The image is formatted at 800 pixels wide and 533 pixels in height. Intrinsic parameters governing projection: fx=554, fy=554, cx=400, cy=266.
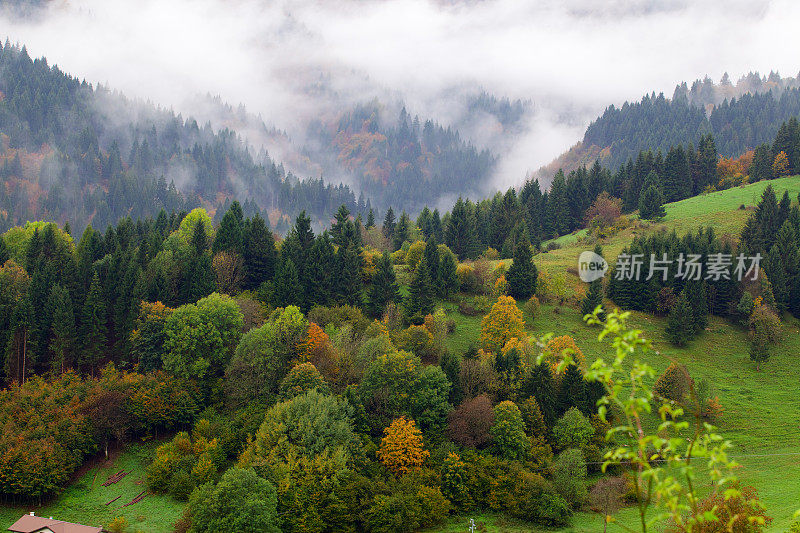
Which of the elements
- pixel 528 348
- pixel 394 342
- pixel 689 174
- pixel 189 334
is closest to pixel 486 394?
pixel 528 348

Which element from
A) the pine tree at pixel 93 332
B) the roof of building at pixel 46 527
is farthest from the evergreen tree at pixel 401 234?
the roof of building at pixel 46 527

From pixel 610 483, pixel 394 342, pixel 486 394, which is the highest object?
pixel 394 342

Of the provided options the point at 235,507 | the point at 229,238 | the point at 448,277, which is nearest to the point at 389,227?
the point at 448,277

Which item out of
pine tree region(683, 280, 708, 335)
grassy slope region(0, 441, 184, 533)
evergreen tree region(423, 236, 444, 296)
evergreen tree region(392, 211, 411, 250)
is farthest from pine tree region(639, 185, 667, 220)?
grassy slope region(0, 441, 184, 533)

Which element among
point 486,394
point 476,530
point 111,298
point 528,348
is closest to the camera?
point 476,530

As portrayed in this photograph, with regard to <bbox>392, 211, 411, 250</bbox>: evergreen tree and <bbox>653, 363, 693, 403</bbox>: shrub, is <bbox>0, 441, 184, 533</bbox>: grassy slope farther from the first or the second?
<bbox>392, 211, 411, 250</bbox>: evergreen tree

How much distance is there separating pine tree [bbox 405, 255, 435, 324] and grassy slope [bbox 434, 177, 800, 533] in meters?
5.49

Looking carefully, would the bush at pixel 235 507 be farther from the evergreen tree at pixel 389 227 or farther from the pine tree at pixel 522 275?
the evergreen tree at pixel 389 227

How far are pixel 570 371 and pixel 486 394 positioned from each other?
960 cm

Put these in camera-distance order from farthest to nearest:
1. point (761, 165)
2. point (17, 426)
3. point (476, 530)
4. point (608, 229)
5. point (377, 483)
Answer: point (761, 165), point (608, 229), point (17, 426), point (377, 483), point (476, 530)

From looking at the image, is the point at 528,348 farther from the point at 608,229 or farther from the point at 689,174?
the point at 689,174

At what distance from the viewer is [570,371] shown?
6088cm

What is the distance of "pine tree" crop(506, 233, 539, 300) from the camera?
89188 millimetres

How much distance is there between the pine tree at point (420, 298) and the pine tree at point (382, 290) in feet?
10.4
